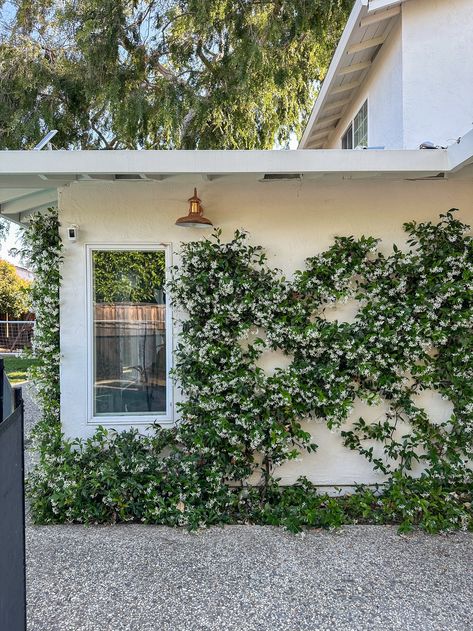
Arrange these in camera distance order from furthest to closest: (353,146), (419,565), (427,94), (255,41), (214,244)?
(255,41), (353,146), (427,94), (214,244), (419,565)

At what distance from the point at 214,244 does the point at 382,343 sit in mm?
1799

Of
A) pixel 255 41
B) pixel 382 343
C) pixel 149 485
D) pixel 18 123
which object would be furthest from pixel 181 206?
pixel 18 123

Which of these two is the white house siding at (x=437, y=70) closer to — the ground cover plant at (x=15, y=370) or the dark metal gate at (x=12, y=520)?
the dark metal gate at (x=12, y=520)

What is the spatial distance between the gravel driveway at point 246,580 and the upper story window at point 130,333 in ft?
3.69

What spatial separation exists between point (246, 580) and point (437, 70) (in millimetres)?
5350

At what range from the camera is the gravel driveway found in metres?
2.77

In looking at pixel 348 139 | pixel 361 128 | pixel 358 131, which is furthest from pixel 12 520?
pixel 348 139

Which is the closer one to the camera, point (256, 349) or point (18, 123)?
point (256, 349)

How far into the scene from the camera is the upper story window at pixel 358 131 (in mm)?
6621

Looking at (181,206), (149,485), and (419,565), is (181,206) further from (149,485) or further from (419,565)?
(419,565)

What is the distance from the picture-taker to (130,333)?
444 cm

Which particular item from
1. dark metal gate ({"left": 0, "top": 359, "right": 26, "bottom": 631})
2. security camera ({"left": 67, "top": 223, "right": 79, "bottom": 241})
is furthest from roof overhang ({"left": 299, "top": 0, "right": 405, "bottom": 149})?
dark metal gate ({"left": 0, "top": 359, "right": 26, "bottom": 631})

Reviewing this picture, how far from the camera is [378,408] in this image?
4.36m

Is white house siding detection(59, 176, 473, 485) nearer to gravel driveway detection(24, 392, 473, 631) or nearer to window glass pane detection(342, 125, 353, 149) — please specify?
gravel driveway detection(24, 392, 473, 631)
